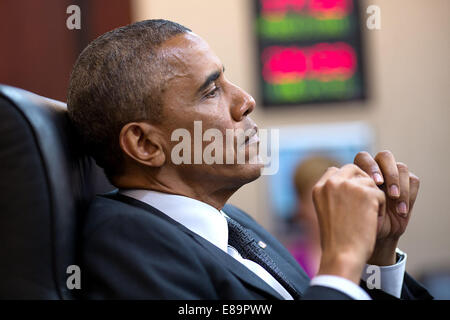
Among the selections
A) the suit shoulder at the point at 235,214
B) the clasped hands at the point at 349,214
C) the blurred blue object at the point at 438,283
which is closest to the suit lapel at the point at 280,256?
the suit shoulder at the point at 235,214

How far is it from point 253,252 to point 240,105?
29 cm

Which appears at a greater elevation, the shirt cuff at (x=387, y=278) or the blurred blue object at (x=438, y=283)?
the shirt cuff at (x=387, y=278)

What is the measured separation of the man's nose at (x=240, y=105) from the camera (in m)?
1.01

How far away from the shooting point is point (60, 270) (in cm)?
77

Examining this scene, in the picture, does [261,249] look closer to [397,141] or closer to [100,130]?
[100,130]

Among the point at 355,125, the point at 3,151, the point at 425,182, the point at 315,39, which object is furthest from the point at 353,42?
the point at 3,151

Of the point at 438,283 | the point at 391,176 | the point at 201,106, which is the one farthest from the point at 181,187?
the point at 438,283

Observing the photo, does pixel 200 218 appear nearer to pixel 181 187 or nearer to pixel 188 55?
pixel 181 187

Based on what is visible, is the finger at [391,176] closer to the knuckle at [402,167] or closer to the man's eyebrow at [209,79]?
the knuckle at [402,167]

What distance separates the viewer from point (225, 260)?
874 millimetres

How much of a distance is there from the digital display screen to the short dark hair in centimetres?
182

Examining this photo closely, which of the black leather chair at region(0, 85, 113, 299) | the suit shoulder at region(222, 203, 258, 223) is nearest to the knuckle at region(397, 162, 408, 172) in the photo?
the suit shoulder at region(222, 203, 258, 223)

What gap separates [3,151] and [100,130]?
23cm

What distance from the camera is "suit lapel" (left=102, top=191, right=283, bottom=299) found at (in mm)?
848
